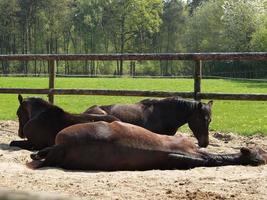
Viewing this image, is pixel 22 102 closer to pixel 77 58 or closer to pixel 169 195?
pixel 77 58

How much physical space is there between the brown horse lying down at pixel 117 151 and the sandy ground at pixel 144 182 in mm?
163

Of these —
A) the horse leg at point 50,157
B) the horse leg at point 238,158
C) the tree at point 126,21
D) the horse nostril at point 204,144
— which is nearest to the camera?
the horse leg at point 50,157

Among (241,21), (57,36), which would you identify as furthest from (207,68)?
(57,36)

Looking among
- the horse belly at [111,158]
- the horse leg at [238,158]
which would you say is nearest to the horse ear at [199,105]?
the horse leg at [238,158]

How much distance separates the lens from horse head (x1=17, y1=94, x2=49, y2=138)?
7457 millimetres

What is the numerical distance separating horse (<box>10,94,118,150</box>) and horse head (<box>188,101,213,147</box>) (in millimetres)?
1697

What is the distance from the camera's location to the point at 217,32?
225ft

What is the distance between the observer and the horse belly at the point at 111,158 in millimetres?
5589

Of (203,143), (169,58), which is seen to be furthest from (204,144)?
(169,58)

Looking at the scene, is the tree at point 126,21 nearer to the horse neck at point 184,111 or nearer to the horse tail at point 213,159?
the horse neck at point 184,111

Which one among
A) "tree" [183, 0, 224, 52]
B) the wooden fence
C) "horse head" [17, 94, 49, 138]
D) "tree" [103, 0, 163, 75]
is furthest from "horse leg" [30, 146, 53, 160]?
"tree" [183, 0, 224, 52]

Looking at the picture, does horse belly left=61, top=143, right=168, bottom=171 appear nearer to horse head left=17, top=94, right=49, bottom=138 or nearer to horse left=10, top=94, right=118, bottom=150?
horse left=10, top=94, right=118, bottom=150

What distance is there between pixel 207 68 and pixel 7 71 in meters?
26.9

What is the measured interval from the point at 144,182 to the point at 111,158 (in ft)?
2.89
